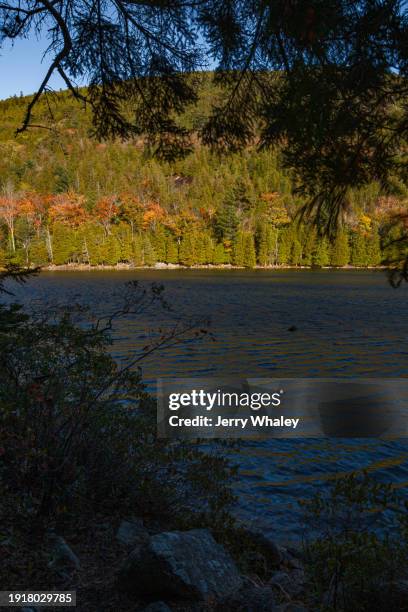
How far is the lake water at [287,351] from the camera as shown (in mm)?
8344

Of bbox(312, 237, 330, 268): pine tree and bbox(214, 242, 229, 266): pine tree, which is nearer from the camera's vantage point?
bbox(312, 237, 330, 268): pine tree

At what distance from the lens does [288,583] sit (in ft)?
14.7

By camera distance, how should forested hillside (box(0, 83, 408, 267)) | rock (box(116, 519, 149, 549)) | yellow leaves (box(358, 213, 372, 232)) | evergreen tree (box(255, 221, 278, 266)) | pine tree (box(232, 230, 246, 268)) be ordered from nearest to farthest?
rock (box(116, 519, 149, 549)) → forested hillside (box(0, 83, 408, 267)) → yellow leaves (box(358, 213, 372, 232)) → evergreen tree (box(255, 221, 278, 266)) → pine tree (box(232, 230, 246, 268))

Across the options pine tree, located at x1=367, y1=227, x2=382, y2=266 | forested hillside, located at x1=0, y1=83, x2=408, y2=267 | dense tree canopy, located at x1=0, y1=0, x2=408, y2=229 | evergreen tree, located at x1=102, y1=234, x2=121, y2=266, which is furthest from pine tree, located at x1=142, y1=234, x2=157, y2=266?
dense tree canopy, located at x1=0, y1=0, x2=408, y2=229

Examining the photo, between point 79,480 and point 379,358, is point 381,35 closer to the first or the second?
point 79,480

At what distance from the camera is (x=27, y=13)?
14.6 ft

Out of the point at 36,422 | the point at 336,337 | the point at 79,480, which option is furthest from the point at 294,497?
the point at 336,337

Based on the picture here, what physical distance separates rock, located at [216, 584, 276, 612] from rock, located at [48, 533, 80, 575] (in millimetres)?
1133

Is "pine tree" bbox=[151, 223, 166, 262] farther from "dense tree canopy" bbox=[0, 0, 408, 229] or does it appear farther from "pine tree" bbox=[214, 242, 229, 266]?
"dense tree canopy" bbox=[0, 0, 408, 229]

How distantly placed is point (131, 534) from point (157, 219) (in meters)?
112

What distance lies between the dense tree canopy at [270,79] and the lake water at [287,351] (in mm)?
3188

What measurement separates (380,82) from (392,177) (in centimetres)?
88

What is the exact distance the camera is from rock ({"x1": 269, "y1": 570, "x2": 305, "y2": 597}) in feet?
14.1

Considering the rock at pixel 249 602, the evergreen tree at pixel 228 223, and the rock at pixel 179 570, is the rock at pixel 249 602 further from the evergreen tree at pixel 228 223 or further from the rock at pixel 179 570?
the evergreen tree at pixel 228 223
